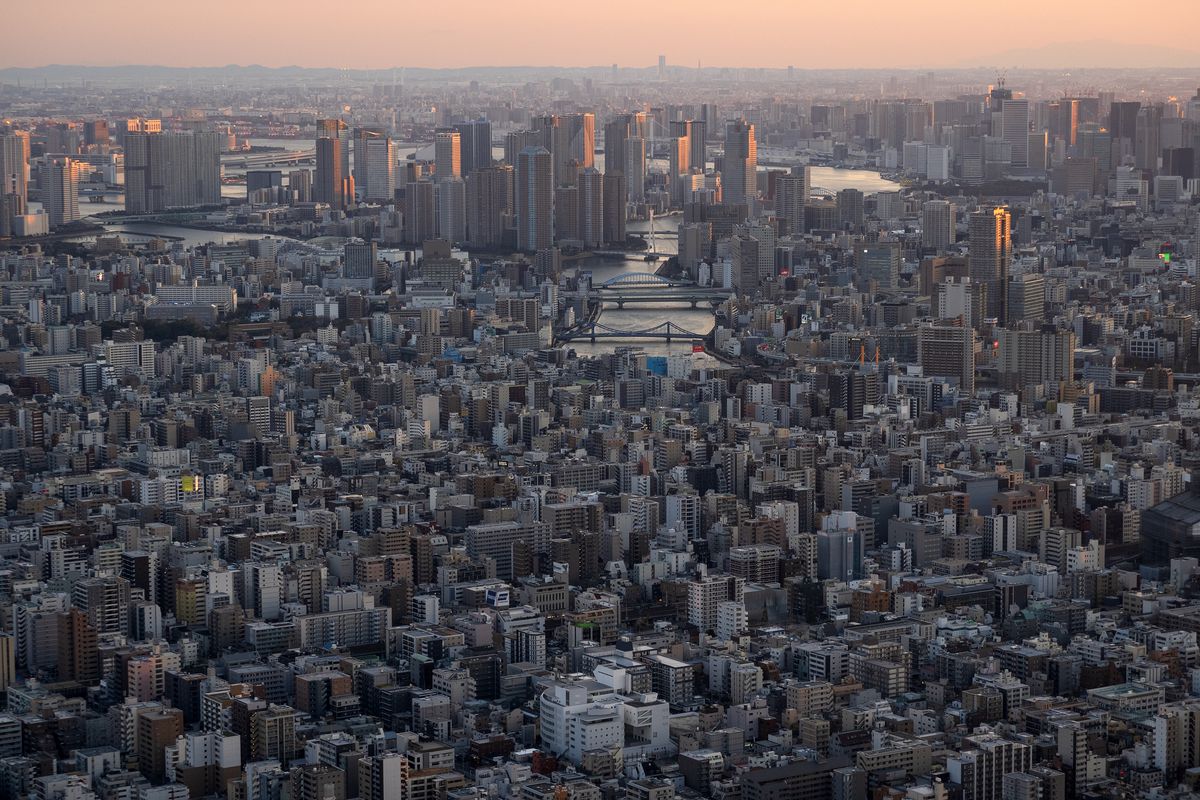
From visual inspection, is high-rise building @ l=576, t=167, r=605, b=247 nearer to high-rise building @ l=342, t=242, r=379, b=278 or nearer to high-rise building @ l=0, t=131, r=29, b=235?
high-rise building @ l=342, t=242, r=379, b=278

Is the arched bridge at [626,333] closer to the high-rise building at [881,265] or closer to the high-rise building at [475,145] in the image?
the high-rise building at [881,265]

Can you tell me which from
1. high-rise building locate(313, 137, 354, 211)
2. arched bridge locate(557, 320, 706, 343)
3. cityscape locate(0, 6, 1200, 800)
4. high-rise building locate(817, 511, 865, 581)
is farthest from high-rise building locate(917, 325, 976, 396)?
high-rise building locate(313, 137, 354, 211)

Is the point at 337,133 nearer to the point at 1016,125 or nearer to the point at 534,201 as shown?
the point at 534,201

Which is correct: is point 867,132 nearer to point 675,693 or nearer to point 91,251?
point 91,251

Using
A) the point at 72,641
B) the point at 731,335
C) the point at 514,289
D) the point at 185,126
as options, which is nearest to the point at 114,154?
the point at 185,126

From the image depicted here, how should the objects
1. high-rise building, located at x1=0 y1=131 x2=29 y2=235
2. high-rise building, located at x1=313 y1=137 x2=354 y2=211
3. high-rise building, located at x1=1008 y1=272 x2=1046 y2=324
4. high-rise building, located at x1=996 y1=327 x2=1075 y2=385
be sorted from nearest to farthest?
high-rise building, located at x1=996 y1=327 x2=1075 y2=385 → high-rise building, located at x1=1008 y1=272 x2=1046 y2=324 → high-rise building, located at x1=0 y1=131 x2=29 y2=235 → high-rise building, located at x1=313 y1=137 x2=354 y2=211

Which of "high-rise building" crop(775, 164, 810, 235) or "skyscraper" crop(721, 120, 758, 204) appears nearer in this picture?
"high-rise building" crop(775, 164, 810, 235)
